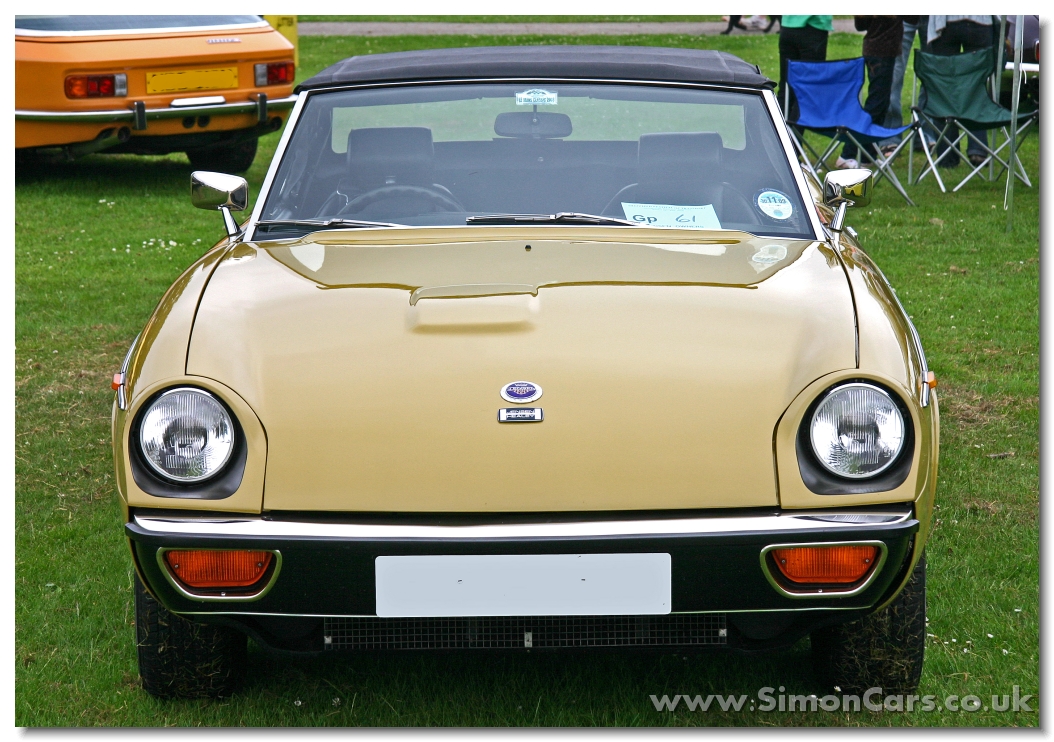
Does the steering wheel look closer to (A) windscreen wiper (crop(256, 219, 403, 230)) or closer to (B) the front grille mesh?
(A) windscreen wiper (crop(256, 219, 403, 230))

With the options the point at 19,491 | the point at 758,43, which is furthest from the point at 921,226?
the point at 758,43

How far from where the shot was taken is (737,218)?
123 inches

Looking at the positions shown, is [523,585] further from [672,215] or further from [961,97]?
[961,97]

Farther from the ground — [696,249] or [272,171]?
[272,171]

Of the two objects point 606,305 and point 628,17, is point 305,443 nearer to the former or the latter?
point 606,305

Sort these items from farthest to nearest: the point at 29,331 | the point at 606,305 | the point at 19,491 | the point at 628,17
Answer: the point at 628,17 → the point at 29,331 → the point at 19,491 → the point at 606,305

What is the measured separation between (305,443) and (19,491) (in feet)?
7.17

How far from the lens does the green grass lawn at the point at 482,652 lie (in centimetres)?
259

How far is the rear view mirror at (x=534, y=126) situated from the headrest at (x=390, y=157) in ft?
0.74

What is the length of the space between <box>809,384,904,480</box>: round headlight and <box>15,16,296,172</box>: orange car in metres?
7.76

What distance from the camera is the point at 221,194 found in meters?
3.32

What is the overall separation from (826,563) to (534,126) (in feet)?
5.64

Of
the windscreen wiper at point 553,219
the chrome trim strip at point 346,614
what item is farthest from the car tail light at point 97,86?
the chrome trim strip at point 346,614

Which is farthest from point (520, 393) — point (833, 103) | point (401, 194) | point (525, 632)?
point (833, 103)
